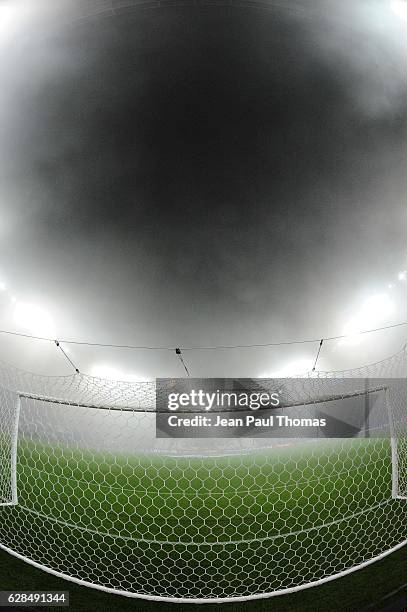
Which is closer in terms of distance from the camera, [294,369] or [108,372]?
[108,372]

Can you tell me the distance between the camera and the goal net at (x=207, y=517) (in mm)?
1884

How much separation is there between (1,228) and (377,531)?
1043cm

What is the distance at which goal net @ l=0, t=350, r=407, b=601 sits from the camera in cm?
188

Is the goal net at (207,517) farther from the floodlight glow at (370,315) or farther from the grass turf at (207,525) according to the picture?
the floodlight glow at (370,315)

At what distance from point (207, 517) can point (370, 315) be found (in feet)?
29.7

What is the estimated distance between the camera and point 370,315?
10570 millimetres

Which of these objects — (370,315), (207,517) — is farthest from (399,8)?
(207,517)

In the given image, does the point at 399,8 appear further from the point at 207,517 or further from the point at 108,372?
the point at 108,372

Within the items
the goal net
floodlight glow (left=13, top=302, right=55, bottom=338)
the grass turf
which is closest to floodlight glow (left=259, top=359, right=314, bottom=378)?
floodlight glow (left=13, top=302, right=55, bottom=338)

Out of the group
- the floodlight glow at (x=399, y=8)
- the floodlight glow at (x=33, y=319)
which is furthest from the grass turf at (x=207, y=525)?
the floodlight glow at (x=399, y=8)

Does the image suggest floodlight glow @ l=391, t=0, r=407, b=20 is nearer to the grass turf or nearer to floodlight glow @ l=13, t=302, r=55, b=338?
the grass turf

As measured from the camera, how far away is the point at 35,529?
2385 mm

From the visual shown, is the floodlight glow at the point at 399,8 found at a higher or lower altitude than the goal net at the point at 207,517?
higher

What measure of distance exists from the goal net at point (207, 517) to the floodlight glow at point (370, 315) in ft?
20.4
